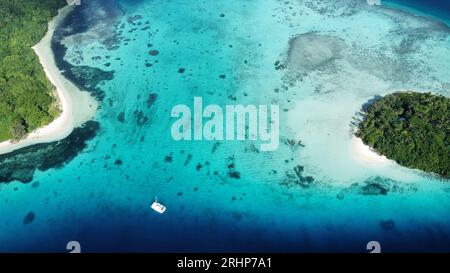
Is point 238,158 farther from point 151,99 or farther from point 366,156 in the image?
point 151,99

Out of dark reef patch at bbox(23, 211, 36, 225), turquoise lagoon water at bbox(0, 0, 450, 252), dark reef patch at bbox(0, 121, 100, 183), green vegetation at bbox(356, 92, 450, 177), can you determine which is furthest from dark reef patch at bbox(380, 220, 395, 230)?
dark reef patch at bbox(23, 211, 36, 225)

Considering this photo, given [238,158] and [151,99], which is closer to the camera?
[238,158]

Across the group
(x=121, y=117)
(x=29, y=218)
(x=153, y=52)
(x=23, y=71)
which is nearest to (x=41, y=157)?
(x=29, y=218)

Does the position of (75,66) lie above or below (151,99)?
above

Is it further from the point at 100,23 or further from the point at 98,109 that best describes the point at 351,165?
the point at 100,23

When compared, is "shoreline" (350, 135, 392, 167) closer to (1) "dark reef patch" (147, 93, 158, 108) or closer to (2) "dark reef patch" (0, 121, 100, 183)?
(1) "dark reef patch" (147, 93, 158, 108)

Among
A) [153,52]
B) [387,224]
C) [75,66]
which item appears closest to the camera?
[387,224]
